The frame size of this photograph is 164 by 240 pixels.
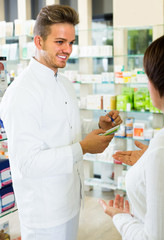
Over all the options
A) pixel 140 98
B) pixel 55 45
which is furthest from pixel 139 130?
pixel 55 45

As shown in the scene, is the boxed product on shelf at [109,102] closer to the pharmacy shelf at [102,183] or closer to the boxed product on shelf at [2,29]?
the pharmacy shelf at [102,183]

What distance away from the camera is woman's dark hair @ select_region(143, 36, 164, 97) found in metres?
1.16

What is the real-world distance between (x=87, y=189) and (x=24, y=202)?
121 inches

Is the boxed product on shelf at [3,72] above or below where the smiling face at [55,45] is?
below

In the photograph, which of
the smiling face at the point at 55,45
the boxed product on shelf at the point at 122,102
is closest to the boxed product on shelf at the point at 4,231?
the smiling face at the point at 55,45

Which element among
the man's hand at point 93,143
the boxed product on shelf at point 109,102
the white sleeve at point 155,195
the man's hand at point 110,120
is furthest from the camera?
the boxed product on shelf at point 109,102

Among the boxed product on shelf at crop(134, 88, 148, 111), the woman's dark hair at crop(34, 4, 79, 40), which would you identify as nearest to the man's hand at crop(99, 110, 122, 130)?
the woman's dark hair at crop(34, 4, 79, 40)

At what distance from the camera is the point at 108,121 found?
2.22m

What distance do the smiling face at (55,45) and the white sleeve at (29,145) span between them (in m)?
0.30

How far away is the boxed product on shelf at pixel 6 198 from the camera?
2.35m

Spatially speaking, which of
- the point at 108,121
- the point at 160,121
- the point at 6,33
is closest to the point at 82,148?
the point at 108,121

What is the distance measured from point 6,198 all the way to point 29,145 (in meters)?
0.86

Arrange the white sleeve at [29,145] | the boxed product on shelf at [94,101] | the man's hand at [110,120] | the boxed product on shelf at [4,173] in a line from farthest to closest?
1. the boxed product on shelf at [94,101]
2. the boxed product on shelf at [4,173]
3. the man's hand at [110,120]
4. the white sleeve at [29,145]

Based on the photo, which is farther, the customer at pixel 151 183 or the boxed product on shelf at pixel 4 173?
the boxed product on shelf at pixel 4 173
